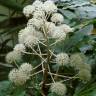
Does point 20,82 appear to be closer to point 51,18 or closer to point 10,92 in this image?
point 10,92

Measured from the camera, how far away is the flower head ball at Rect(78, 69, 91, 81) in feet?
2.08

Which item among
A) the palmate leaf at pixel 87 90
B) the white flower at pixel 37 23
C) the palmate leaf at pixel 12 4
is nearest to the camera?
the palmate leaf at pixel 87 90

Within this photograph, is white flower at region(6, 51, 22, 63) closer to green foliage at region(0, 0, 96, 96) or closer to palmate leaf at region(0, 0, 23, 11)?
green foliage at region(0, 0, 96, 96)

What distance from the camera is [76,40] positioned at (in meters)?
0.70

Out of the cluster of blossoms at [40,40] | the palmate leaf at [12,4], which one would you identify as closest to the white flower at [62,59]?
the cluster of blossoms at [40,40]

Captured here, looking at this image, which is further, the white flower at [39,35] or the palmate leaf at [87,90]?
the white flower at [39,35]

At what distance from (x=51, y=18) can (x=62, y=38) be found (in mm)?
64

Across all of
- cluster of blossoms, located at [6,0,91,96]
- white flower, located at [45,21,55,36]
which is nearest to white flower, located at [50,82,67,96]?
cluster of blossoms, located at [6,0,91,96]

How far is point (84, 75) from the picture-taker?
638 millimetres

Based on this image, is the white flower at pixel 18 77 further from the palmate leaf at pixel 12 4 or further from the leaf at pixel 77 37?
the palmate leaf at pixel 12 4

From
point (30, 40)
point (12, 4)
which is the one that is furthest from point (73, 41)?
point (12, 4)

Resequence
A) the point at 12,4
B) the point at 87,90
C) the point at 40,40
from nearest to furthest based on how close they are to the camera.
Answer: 1. the point at 87,90
2. the point at 40,40
3. the point at 12,4

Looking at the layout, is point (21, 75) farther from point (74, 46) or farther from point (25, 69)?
point (74, 46)

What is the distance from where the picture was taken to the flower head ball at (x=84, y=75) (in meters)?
0.63
